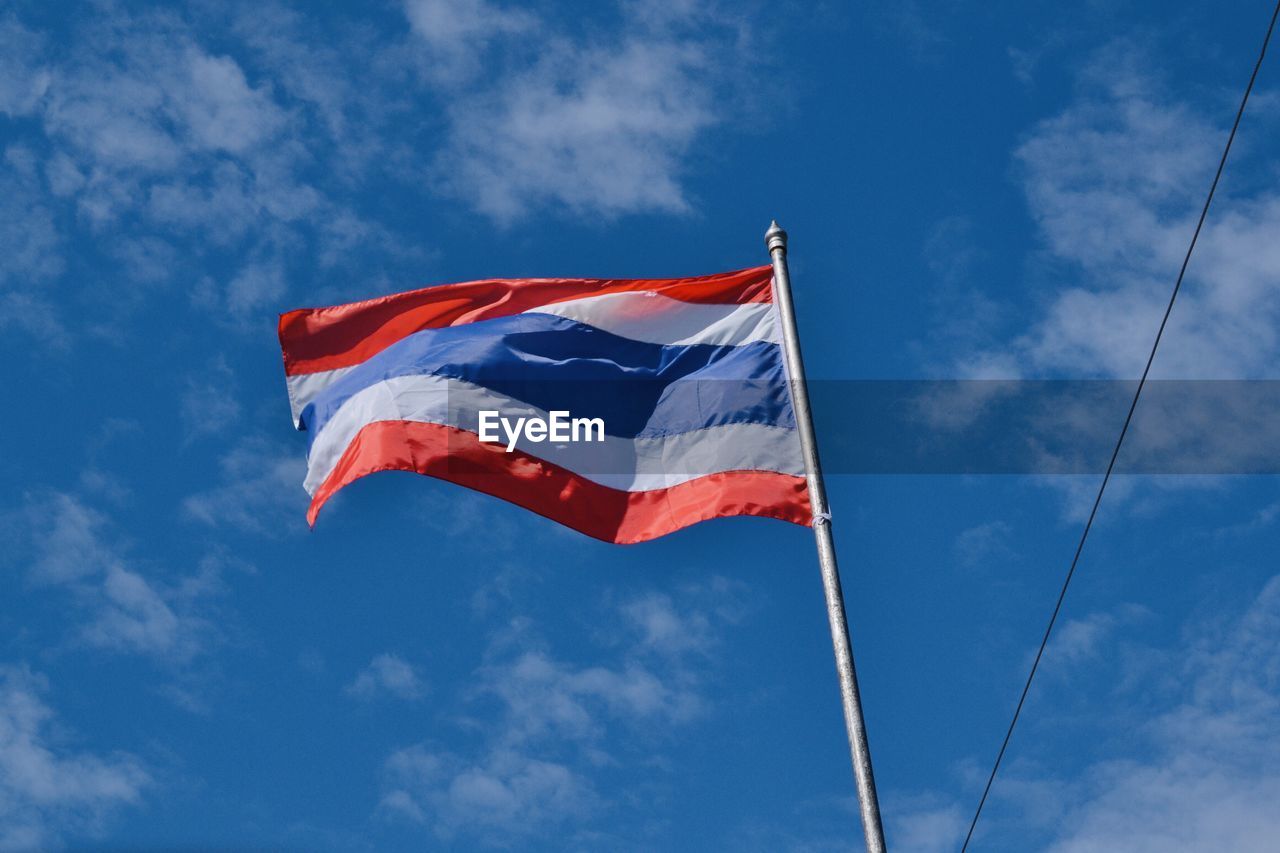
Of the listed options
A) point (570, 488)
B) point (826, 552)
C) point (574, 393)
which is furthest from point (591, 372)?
point (826, 552)

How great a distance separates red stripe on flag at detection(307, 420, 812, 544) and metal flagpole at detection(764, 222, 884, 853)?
796mm

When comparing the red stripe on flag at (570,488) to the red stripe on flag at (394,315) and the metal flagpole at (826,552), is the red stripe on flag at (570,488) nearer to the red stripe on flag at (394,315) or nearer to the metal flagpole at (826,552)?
the metal flagpole at (826,552)

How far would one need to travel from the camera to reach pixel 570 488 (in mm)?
15820

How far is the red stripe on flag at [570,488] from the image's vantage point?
15.3m

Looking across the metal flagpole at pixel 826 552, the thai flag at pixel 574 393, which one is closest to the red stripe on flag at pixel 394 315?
the thai flag at pixel 574 393

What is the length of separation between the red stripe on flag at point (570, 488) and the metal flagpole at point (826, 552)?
2.61 ft

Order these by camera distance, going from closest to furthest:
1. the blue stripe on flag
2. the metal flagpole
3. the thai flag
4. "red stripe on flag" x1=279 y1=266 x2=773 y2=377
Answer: the metal flagpole, the thai flag, the blue stripe on flag, "red stripe on flag" x1=279 y1=266 x2=773 y2=377

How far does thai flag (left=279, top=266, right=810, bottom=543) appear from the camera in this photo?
1563 cm

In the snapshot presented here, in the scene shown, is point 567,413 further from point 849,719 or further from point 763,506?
point 849,719

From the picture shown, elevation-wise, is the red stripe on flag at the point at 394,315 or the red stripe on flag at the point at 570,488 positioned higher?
the red stripe on flag at the point at 394,315

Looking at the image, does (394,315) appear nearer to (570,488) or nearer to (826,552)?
(570,488)

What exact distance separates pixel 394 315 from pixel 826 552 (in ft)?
20.0

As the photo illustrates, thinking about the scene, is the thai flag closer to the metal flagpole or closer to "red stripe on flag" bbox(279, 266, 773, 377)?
"red stripe on flag" bbox(279, 266, 773, 377)

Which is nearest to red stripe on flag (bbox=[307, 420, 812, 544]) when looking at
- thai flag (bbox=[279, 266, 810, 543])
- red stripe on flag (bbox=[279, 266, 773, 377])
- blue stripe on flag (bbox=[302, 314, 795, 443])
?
thai flag (bbox=[279, 266, 810, 543])
